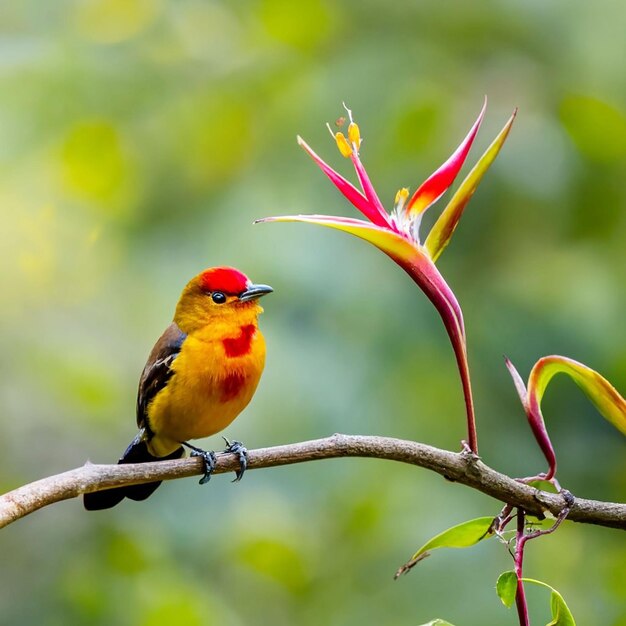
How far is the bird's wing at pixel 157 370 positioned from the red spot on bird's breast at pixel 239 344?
0.13 m

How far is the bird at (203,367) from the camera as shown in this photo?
6.84 feet

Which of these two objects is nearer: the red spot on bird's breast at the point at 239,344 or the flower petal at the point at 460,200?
the flower petal at the point at 460,200

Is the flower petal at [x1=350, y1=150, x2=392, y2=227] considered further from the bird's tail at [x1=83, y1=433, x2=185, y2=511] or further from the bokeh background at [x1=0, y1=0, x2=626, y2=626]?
the bokeh background at [x1=0, y1=0, x2=626, y2=626]

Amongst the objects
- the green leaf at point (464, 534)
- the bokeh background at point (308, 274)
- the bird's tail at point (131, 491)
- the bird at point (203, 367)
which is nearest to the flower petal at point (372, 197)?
the green leaf at point (464, 534)

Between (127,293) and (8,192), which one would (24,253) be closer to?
(8,192)

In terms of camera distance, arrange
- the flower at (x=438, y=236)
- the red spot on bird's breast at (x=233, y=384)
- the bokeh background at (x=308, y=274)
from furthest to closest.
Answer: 1. the bokeh background at (x=308, y=274)
2. the red spot on bird's breast at (x=233, y=384)
3. the flower at (x=438, y=236)

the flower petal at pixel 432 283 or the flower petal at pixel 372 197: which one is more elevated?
the flower petal at pixel 372 197

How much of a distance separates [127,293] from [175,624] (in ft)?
3.31

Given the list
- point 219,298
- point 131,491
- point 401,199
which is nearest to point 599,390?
point 401,199

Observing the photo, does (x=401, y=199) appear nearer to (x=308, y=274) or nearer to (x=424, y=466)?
(x=424, y=466)

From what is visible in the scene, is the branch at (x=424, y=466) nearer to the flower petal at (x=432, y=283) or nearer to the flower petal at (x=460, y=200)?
the flower petal at (x=432, y=283)

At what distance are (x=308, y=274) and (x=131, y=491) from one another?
3.30ft

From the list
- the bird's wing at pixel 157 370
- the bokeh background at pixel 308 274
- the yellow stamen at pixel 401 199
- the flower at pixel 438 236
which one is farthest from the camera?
the bokeh background at pixel 308 274

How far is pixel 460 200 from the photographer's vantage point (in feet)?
4.25
